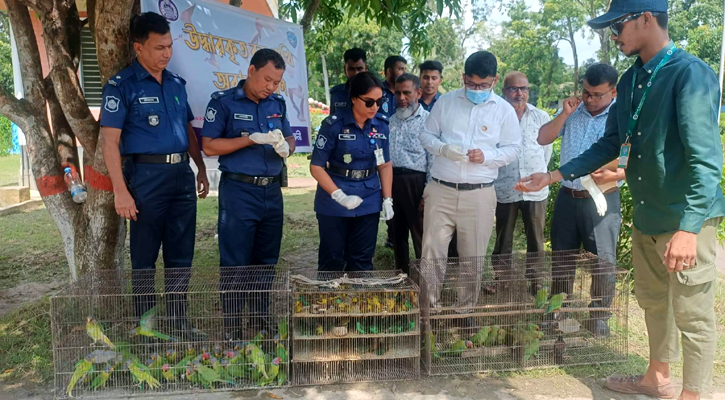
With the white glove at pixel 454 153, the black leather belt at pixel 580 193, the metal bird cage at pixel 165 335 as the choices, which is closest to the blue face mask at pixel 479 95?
the white glove at pixel 454 153

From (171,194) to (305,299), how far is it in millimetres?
1075

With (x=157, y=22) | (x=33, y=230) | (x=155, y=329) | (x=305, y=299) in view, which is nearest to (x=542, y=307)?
(x=305, y=299)

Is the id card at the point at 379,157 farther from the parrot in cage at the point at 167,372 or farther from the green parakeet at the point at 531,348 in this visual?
the parrot in cage at the point at 167,372

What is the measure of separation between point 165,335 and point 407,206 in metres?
2.21

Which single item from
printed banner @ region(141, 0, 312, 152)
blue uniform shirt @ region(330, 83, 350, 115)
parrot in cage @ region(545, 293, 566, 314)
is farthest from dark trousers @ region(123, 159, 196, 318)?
parrot in cage @ region(545, 293, 566, 314)

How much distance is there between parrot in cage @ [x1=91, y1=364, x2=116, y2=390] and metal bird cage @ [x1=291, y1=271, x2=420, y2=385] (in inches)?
38.1

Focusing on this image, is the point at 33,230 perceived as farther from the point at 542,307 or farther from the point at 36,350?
the point at 542,307

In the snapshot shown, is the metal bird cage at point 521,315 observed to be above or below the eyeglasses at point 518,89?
below

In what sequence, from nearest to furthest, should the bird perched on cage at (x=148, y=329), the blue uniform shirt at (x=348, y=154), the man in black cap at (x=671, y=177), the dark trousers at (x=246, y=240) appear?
the man in black cap at (x=671, y=177), the bird perched on cage at (x=148, y=329), the dark trousers at (x=246, y=240), the blue uniform shirt at (x=348, y=154)

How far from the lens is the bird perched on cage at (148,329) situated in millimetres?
2982

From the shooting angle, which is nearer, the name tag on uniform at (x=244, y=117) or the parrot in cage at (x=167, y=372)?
the parrot in cage at (x=167, y=372)

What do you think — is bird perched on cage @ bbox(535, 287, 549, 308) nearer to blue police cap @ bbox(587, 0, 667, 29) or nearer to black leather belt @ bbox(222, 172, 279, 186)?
blue police cap @ bbox(587, 0, 667, 29)

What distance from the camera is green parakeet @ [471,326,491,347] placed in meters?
3.26

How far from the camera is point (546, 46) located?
122ft
